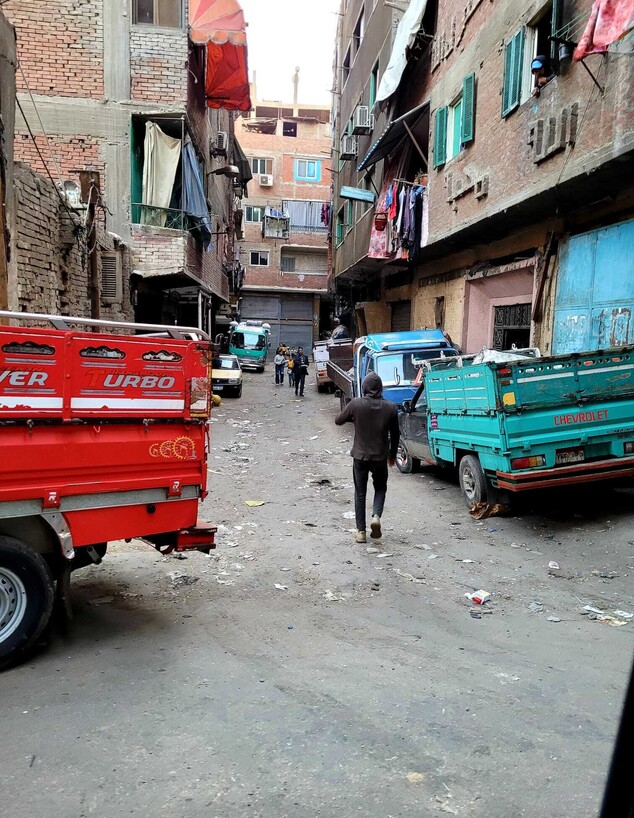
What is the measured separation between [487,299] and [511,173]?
435cm

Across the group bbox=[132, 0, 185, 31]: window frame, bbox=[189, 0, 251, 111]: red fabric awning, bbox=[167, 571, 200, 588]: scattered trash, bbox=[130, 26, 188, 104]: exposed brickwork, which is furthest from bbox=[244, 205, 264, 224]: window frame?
bbox=[167, 571, 200, 588]: scattered trash

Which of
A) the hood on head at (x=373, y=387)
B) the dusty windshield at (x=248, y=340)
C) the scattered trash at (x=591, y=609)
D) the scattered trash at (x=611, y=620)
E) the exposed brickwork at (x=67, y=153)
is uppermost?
the exposed brickwork at (x=67, y=153)

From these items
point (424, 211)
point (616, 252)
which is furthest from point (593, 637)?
point (424, 211)

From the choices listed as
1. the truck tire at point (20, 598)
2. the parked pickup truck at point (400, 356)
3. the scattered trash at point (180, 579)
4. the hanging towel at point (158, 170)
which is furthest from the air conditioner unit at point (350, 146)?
the truck tire at point (20, 598)

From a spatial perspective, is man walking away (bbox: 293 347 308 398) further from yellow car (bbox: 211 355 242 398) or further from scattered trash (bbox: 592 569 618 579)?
scattered trash (bbox: 592 569 618 579)

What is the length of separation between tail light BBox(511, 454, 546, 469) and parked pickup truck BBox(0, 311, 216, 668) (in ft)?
12.9

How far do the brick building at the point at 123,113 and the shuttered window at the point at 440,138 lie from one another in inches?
220

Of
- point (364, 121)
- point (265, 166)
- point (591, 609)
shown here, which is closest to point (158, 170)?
point (364, 121)

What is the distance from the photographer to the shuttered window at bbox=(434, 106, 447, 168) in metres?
14.6

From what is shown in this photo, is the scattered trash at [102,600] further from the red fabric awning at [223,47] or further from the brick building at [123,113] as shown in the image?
the red fabric awning at [223,47]

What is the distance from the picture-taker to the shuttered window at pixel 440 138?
14.6m

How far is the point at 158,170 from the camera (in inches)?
612

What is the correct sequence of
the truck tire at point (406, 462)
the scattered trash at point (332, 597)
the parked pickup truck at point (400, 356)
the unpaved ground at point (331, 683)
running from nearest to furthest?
the unpaved ground at point (331, 683)
the scattered trash at point (332, 597)
the truck tire at point (406, 462)
the parked pickup truck at point (400, 356)

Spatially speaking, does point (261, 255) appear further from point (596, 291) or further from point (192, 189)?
point (596, 291)
